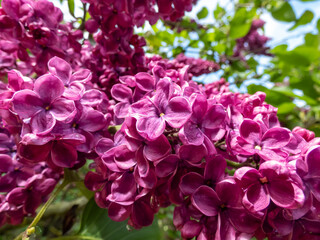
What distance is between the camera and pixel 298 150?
0.49 metres

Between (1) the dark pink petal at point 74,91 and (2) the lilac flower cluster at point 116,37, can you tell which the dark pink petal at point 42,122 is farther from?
(2) the lilac flower cluster at point 116,37

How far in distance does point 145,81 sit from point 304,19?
1.50 m

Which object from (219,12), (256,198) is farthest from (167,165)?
(219,12)

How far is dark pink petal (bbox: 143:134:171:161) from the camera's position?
0.48m

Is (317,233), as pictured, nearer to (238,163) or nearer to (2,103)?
(238,163)

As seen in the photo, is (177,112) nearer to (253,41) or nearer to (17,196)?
(17,196)

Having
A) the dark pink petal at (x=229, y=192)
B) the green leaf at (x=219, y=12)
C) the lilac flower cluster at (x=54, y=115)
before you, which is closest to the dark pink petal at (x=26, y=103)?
the lilac flower cluster at (x=54, y=115)

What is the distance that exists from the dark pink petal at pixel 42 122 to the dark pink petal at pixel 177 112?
180 millimetres

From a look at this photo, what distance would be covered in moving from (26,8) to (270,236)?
0.64 meters

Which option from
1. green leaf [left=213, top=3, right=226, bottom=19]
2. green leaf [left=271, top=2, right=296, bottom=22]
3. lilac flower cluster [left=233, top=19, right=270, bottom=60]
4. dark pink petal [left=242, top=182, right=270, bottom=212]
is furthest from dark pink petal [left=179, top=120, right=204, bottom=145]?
lilac flower cluster [left=233, top=19, right=270, bottom=60]

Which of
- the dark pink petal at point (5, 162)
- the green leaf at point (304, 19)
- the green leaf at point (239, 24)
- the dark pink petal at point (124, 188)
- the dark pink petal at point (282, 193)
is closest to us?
the dark pink petal at point (282, 193)

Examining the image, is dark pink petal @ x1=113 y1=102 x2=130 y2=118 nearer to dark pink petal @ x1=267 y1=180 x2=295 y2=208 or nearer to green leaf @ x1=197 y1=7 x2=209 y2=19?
dark pink petal @ x1=267 y1=180 x2=295 y2=208

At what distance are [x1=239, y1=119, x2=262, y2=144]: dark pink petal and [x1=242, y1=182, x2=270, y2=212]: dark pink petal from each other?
7 centimetres

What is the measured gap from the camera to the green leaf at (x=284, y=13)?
1759mm
